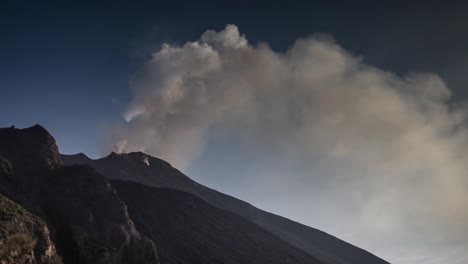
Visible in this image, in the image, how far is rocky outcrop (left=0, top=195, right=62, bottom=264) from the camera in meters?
51.5

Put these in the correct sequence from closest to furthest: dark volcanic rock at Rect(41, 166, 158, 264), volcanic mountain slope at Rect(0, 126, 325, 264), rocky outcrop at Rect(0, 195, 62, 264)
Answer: rocky outcrop at Rect(0, 195, 62, 264) < dark volcanic rock at Rect(41, 166, 158, 264) < volcanic mountain slope at Rect(0, 126, 325, 264)

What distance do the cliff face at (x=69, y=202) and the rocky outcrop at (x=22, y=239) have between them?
196cm

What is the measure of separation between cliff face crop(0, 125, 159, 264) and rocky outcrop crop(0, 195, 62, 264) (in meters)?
1.96

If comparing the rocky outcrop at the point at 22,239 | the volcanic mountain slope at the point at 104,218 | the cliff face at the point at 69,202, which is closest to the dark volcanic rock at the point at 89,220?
the cliff face at the point at 69,202

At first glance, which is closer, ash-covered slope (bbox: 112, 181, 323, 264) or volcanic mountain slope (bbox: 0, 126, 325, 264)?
volcanic mountain slope (bbox: 0, 126, 325, 264)

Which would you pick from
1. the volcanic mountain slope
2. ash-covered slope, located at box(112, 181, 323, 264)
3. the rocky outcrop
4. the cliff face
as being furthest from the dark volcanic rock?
ash-covered slope, located at box(112, 181, 323, 264)

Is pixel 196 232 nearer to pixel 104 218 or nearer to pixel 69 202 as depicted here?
pixel 104 218

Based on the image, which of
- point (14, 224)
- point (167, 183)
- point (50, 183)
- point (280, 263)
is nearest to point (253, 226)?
point (280, 263)

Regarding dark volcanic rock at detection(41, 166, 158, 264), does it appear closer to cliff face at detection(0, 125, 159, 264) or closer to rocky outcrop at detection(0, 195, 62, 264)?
cliff face at detection(0, 125, 159, 264)

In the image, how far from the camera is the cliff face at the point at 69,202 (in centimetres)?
7069

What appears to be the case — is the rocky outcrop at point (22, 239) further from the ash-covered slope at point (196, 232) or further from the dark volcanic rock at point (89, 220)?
the ash-covered slope at point (196, 232)

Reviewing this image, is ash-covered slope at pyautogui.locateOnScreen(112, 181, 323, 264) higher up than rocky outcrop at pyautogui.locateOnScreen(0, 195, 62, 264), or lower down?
higher up

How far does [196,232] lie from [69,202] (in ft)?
149

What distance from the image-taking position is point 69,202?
82.0 m
